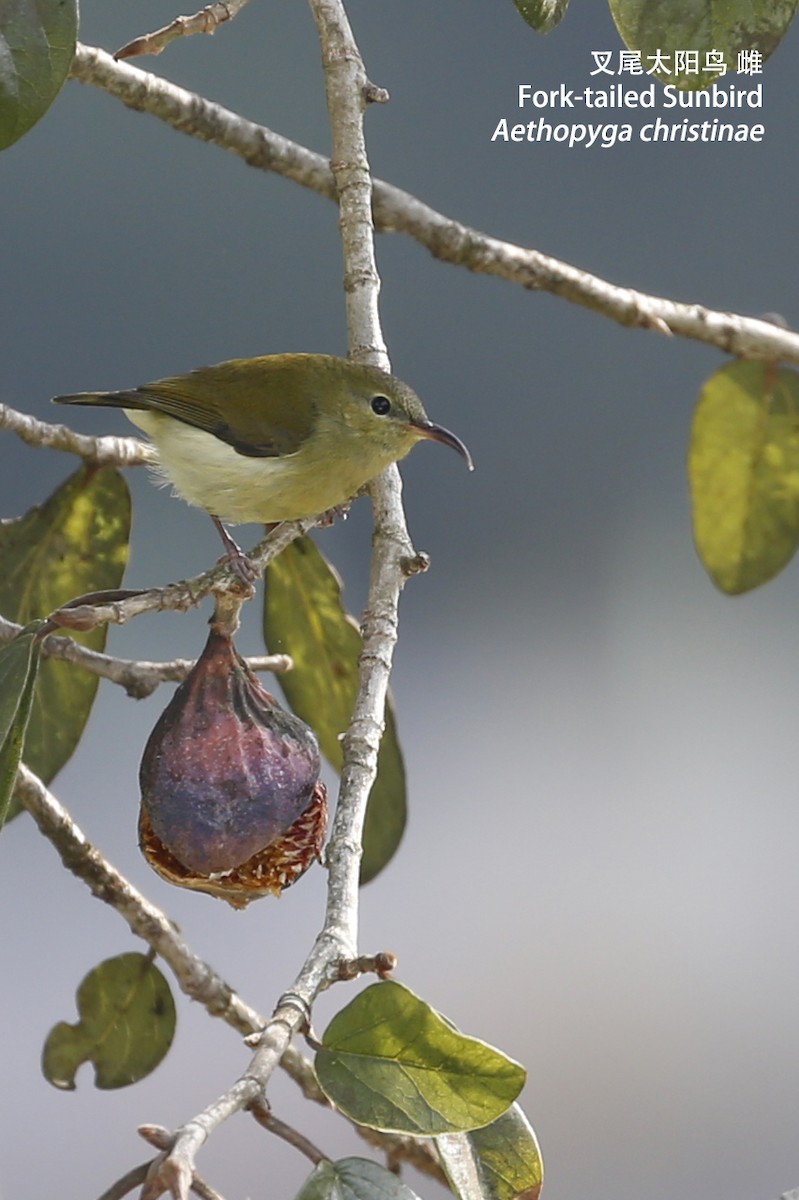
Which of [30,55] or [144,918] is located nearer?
[30,55]

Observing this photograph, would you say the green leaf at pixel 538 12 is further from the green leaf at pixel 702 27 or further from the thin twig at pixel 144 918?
the thin twig at pixel 144 918

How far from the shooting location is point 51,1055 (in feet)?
4.74

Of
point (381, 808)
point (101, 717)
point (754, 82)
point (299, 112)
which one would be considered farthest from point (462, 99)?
point (381, 808)

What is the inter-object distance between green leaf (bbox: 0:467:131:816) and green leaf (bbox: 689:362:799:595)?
65 cm

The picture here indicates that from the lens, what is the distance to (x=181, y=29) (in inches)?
43.6

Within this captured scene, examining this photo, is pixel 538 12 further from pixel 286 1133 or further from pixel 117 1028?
pixel 117 1028

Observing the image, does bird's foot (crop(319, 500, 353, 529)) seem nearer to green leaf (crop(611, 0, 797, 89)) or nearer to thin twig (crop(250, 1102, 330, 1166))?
green leaf (crop(611, 0, 797, 89))

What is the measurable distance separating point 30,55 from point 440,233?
2.00 feet

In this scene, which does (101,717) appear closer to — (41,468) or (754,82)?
(41,468)

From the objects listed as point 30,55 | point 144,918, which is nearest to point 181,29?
point 30,55

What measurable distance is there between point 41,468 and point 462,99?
1.26 m

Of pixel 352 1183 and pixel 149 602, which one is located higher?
pixel 149 602

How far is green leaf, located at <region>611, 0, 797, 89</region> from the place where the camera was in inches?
43.4

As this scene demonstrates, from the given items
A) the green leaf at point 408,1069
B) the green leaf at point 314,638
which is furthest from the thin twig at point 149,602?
the green leaf at point 314,638
